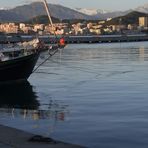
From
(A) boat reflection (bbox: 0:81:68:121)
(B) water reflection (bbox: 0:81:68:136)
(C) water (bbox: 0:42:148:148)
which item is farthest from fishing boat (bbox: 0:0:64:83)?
(B) water reflection (bbox: 0:81:68:136)

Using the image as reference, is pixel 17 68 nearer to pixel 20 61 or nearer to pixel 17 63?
pixel 17 63

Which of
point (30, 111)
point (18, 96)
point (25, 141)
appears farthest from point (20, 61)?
point (25, 141)

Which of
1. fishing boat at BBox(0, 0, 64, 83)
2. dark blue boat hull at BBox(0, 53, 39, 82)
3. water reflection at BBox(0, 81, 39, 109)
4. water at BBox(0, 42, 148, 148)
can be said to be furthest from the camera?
fishing boat at BBox(0, 0, 64, 83)

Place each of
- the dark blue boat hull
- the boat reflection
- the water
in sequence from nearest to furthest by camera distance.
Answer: the water
the boat reflection
the dark blue boat hull

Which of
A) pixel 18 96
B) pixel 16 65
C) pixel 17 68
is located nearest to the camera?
pixel 18 96

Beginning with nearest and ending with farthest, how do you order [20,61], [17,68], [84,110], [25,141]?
1. [25,141]
2. [84,110]
3. [17,68]
4. [20,61]

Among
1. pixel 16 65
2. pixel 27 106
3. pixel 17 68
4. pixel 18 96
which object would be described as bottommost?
pixel 18 96

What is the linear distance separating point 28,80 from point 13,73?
2496 mm

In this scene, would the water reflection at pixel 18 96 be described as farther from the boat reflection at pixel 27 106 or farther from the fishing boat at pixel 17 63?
the fishing boat at pixel 17 63

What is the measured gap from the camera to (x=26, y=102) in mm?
23094

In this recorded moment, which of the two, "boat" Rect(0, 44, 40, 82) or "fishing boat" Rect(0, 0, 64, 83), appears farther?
"fishing boat" Rect(0, 0, 64, 83)

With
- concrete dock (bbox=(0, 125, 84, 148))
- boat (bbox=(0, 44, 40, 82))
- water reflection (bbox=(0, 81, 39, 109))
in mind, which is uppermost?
concrete dock (bbox=(0, 125, 84, 148))

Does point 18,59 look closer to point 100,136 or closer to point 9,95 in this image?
point 9,95

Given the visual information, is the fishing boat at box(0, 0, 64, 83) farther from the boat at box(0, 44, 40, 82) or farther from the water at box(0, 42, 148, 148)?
the water at box(0, 42, 148, 148)
